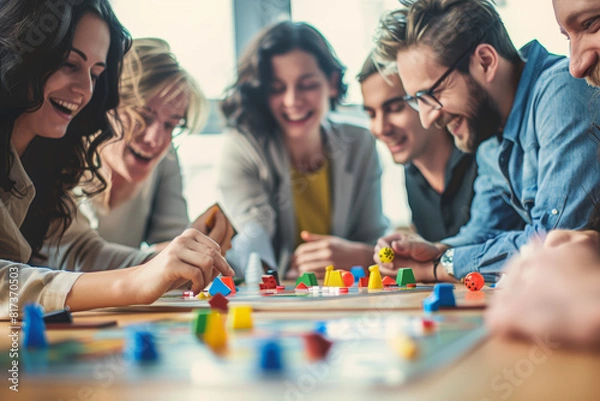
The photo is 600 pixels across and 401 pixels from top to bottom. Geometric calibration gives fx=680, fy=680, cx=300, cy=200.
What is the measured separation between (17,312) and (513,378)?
76 cm

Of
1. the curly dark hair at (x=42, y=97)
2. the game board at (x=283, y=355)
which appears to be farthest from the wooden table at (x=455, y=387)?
the curly dark hair at (x=42, y=97)

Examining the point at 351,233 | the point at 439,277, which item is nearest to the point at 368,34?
the point at 351,233

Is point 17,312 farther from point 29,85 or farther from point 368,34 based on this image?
point 368,34

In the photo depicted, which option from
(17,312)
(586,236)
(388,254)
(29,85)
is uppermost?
(29,85)

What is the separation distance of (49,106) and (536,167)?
1043 mm

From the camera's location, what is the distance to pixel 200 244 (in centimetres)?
102

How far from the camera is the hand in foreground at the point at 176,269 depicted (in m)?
0.97

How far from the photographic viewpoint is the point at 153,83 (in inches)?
79.6

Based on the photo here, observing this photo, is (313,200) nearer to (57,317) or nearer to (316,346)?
(57,317)

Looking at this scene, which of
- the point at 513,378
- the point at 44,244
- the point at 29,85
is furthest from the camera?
the point at 44,244

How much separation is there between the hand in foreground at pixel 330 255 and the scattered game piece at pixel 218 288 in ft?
2.37

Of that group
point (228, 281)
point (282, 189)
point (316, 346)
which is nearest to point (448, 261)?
point (228, 281)

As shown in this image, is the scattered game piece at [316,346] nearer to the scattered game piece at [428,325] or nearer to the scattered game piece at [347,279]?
the scattered game piece at [428,325]

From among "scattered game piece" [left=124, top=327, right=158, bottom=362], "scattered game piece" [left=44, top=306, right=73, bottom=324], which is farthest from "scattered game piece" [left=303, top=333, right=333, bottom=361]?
"scattered game piece" [left=44, top=306, right=73, bottom=324]
